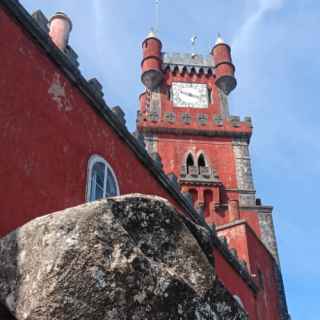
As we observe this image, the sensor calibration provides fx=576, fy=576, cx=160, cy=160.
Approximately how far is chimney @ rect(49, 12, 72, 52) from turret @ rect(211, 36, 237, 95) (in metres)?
23.1

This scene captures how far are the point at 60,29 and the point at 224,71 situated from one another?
23.9 metres

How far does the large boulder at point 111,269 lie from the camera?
4293mm

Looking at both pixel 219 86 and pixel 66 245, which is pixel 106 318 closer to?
pixel 66 245

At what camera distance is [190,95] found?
32969mm

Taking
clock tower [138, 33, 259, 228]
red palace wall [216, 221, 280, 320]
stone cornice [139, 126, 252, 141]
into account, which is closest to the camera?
red palace wall [216, 221, 280, 320]

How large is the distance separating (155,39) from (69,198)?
27.5 metres

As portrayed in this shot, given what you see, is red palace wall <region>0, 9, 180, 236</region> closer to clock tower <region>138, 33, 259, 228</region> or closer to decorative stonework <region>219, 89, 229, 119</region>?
clock tower <region>138, 33, 259, 228</region>

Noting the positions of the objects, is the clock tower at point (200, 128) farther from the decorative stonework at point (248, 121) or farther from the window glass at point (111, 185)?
the window glass at point (111, 185)

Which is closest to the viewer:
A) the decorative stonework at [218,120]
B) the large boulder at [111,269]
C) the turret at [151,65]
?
the large boulder at [111,269]

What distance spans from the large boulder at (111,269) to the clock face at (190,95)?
2751 cm

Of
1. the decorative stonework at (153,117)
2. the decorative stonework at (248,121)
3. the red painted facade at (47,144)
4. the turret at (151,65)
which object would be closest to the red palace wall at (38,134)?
the red painted facade at (47,144)

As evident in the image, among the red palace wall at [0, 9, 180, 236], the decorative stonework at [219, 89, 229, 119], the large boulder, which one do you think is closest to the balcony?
the decorative stonework at [219, 89, 229, 119]

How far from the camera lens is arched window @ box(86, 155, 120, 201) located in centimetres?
893

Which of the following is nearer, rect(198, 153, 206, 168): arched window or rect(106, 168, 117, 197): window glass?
rect(106, 168, 117, 197): window glass
